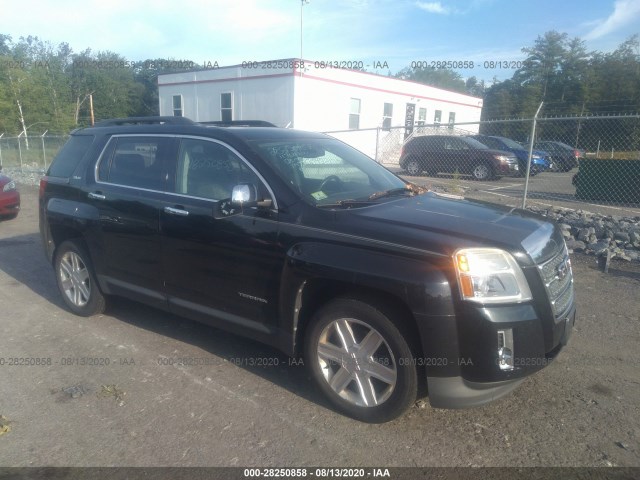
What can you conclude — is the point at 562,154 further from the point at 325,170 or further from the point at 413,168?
the point at 325,170

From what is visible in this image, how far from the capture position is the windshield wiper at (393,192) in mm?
3816

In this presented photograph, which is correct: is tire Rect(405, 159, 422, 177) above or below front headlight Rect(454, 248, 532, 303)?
below

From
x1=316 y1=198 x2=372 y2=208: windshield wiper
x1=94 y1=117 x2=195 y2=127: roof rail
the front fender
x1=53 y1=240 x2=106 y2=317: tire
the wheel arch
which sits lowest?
x1=53 y1=240 x2=106 y2=317: tire

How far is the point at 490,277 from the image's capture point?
280cm

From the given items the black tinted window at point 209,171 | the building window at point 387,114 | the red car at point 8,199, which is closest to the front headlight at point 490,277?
the black tinted window at point 209,171

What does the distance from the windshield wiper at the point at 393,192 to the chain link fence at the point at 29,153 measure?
1841cm

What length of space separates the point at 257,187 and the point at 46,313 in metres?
3.07

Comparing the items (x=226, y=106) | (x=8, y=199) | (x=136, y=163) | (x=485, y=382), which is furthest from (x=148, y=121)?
(x=226, y=106)

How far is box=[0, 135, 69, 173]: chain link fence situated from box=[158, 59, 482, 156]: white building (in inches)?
258

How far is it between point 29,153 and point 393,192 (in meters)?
21.4

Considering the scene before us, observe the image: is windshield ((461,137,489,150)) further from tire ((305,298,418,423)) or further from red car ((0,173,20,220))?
tire ((305,298,418,423))

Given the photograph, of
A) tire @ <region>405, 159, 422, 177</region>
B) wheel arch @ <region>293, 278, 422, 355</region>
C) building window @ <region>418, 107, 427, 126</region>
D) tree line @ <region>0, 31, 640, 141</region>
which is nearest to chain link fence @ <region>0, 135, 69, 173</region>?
→ tree line @ <region>0, 31, 640, 141</region>

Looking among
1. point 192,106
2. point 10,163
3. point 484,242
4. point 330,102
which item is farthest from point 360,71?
point 484,242

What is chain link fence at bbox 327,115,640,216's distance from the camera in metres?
11.8
